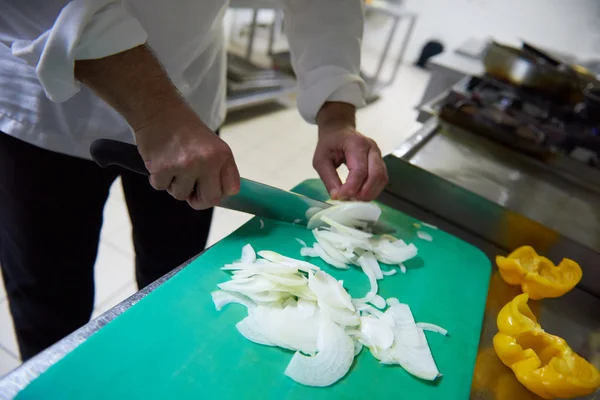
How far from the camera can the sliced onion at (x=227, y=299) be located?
0.55 m

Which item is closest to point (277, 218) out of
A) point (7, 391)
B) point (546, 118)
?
point (7, 391)

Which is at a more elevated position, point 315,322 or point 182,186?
point 182,186

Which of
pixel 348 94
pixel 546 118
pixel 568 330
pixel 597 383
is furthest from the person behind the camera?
pixel 546 118

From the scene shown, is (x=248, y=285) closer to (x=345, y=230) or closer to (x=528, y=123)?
(x=345, y=230)

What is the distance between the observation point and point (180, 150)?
0.51 meters

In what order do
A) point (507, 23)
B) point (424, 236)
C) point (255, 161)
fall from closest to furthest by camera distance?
point (424, 236)
point (255, 161)
point (507, 23)

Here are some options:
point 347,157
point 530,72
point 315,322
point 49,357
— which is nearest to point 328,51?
point 347,157

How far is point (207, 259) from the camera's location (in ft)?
2.02

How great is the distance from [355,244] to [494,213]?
13.4 inches

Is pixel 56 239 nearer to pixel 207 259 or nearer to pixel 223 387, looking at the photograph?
pixel 207 259

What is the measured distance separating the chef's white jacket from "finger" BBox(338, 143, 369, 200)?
0.13m

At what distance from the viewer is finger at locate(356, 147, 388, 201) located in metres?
0.75

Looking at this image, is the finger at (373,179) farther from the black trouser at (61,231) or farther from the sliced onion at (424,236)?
the black trouser at (61,231)

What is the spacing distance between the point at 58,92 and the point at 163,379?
0.35 m
